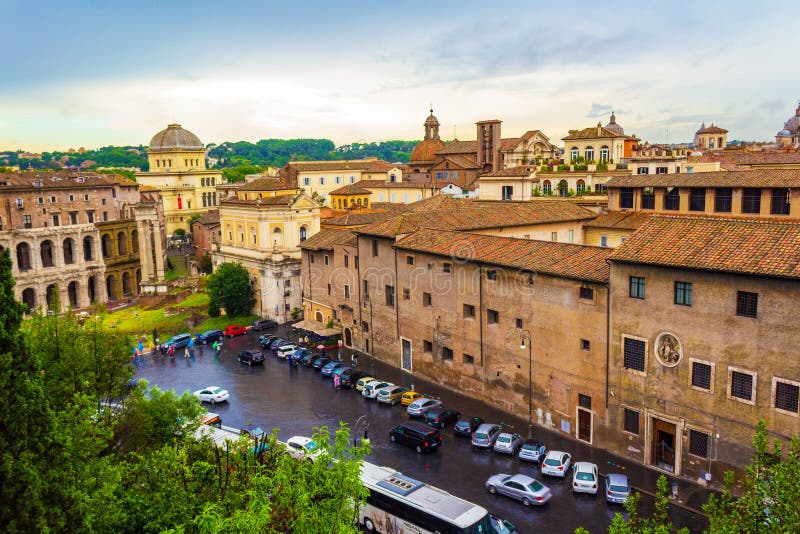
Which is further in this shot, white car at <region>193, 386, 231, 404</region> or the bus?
white car at <region>193, 386, 231, 404</region>

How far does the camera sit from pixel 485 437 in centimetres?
3253

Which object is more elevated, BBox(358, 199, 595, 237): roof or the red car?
BBox(358, 199, 595, 237): roof

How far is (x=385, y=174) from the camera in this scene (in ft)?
385

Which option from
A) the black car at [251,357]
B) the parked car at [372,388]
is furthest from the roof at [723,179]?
the black car at [251,357]

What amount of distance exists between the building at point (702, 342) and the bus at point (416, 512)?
Result: 30.1 ft

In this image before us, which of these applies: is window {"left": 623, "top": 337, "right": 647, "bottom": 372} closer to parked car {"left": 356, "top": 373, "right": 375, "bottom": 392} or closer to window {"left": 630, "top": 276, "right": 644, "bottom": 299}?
window {"left": 630, "top": 276, "right": 644, "bottom": 299}

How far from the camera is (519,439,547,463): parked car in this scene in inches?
1203

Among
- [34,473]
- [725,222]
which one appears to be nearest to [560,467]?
[725,222]

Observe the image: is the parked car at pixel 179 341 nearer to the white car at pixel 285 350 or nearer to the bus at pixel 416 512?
the white car at pixel 285 350

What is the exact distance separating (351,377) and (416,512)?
2040 centimetres

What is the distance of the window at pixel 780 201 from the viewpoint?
39594mm

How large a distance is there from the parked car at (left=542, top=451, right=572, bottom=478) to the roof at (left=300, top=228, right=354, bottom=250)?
28282mm

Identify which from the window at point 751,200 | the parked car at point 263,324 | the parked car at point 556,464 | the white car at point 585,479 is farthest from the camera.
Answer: the parked car at point 263,324

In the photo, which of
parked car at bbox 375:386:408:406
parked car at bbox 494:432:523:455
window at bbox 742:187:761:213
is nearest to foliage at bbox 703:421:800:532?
parked car at bbox 494:432:523:455
